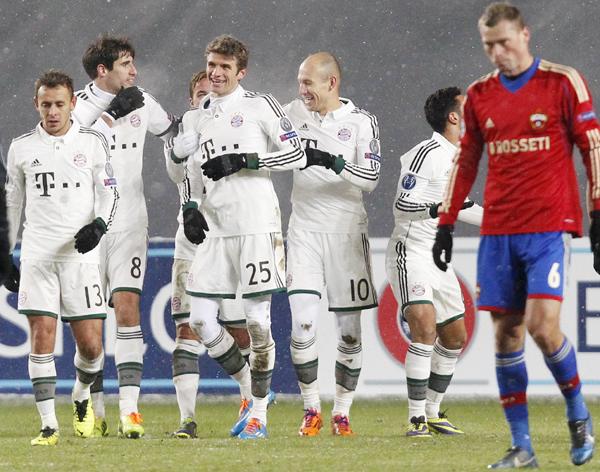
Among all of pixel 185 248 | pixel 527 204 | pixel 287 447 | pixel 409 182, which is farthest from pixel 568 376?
pixel 185 248

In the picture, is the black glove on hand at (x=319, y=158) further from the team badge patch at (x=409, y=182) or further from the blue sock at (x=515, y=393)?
the blue sock at (x=515, y=393)

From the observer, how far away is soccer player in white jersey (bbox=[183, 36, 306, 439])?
24.3 ft

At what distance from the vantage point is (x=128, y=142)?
320 inches

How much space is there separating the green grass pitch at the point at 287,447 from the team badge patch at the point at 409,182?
1357mm

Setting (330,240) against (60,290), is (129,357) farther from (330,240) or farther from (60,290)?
(330,240)

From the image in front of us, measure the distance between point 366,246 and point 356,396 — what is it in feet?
7.94

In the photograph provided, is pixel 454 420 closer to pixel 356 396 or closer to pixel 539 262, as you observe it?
pixel 356 396

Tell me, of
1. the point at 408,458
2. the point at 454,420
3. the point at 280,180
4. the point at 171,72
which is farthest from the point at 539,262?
the point at 171,72

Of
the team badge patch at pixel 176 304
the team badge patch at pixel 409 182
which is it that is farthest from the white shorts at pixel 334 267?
the team badge patch at pixel 176 304

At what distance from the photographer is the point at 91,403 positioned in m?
8.12

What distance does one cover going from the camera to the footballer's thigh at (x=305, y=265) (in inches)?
302

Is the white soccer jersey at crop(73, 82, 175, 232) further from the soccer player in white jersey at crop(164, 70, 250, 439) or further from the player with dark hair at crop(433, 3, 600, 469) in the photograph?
the player with dark hair at crop(433, 3, 600, 469)

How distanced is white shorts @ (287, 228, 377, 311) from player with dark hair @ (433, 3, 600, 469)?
6.28ft

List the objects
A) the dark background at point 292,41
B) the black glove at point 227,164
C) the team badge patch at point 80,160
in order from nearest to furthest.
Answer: the black glove at point 227,164 → the team badge patch at point 80,160 → the dark background at point 292,41
